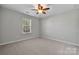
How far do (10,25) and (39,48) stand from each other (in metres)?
0.68

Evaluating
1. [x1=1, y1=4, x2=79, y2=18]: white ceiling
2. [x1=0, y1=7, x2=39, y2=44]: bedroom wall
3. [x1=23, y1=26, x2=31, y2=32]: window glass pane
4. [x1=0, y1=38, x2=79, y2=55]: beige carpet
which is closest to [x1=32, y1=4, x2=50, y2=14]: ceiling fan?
[x1=1, y1=4, x2=79, y2=18]: white ceiling

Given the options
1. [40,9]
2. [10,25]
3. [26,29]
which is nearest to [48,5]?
[40,9]

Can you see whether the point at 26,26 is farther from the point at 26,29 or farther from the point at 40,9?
the point at 40,9

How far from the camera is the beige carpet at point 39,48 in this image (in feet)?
6.39

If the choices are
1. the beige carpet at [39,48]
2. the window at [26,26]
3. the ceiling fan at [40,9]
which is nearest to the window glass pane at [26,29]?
the window at [26,26]

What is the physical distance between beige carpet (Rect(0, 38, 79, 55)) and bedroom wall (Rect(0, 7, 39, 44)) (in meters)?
0.11

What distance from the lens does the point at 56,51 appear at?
6.46 ft

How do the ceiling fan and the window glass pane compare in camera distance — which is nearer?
the ceiling fan

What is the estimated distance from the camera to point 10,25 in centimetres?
196

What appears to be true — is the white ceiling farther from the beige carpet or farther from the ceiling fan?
the beige carpet

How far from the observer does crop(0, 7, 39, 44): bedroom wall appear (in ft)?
6.33

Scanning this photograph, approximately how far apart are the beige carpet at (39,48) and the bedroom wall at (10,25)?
0.11 m

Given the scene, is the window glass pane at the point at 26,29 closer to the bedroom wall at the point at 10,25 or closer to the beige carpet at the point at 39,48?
the bedroom wall at the point at 10,25
